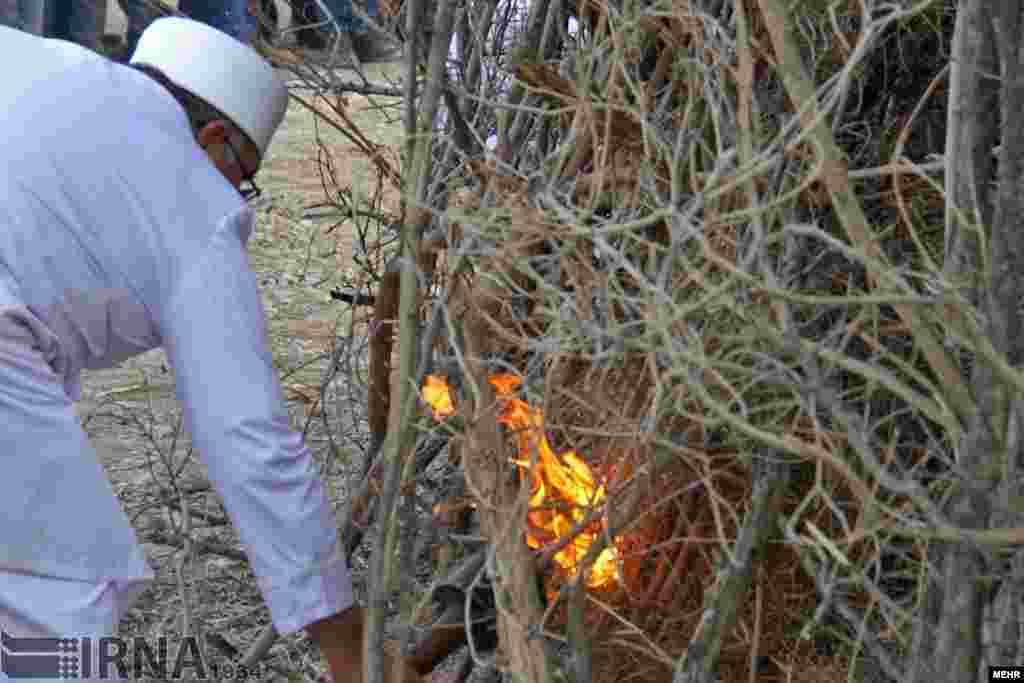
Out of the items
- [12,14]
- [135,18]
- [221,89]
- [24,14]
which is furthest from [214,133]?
[135,18]

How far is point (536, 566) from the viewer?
92.1 inches

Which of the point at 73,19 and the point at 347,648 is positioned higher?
the point at 347,648

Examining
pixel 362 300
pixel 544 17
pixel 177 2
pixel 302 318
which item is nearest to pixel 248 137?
pixel 544 17

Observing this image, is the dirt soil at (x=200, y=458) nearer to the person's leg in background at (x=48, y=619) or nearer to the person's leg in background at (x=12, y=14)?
the person's leg in background at (x=48, y=619)

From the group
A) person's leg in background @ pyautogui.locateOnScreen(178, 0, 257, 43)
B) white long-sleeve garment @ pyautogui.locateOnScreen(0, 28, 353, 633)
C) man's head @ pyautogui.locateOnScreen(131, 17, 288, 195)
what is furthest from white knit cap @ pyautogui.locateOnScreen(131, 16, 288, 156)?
person's leg in background @ pyautogui.locateOnScreen(178, 0, 257, 43)

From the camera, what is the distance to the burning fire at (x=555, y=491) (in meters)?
2.48

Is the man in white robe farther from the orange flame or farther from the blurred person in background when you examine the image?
the blurred person in background

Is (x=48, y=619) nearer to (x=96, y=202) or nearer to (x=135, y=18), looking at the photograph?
(x=96, y=202)

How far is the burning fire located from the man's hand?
0.25 m

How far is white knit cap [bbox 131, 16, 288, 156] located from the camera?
254 cm

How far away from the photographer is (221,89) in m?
2.54

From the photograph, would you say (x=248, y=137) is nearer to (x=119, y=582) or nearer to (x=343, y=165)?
(x=119, y=582)

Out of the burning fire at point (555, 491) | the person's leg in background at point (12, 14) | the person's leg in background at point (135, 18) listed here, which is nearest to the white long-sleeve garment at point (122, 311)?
the burning fire at point (555, 491)

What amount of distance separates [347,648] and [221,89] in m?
0.79
